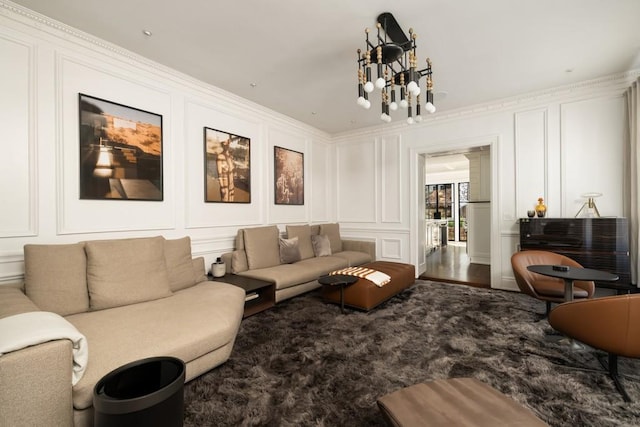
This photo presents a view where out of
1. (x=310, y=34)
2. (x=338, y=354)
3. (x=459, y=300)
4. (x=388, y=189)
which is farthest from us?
(x=388, y=189)

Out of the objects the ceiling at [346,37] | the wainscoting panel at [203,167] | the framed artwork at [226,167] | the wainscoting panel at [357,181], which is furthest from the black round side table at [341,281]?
the ceiling at [346,37]

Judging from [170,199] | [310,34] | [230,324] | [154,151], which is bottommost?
[230,324]

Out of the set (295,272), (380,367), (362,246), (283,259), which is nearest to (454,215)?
(362,246)

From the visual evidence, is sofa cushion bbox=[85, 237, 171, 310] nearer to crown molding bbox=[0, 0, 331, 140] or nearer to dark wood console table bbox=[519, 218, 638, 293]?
crown molding bbox=[0, 0, 331, 140]

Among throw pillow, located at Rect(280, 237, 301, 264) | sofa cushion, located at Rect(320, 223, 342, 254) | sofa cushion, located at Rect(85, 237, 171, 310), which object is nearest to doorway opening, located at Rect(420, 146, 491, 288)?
sofa cushion, located at Rect(320, 223, 342, 254)

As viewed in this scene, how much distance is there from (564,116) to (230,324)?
5.09 metres

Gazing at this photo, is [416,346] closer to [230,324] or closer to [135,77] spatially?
[230,324]

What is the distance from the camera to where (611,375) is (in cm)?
195

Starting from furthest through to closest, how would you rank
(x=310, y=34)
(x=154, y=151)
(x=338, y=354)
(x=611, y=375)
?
(x=154, y=151) → (x=310, y=34) → (x=338, y=354) → (x=611, y=375)

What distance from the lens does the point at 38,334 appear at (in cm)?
123

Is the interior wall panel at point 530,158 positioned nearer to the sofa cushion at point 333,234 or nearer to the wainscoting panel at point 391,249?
the wainscoting panel at point 391,249

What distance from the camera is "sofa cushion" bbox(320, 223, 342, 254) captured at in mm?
5359

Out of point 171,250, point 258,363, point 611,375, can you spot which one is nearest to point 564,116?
point 611,375

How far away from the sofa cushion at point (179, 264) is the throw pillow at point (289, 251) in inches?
59.4
